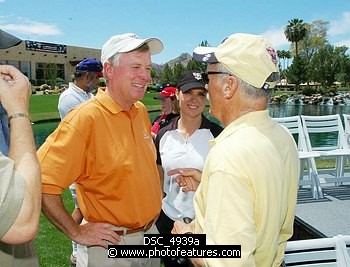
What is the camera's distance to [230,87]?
5.28 ft

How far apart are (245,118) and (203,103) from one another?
1.80 metres

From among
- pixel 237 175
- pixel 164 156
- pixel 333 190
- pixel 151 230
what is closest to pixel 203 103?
pixel 164 156

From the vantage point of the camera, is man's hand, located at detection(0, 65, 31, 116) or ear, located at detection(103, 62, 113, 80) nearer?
man's hand, located at detection(0, 65, 31, 116)

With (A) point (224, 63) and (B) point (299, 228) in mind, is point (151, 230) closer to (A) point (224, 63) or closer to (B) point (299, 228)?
(A) point (224, 63)

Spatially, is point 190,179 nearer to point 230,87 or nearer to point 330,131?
point 230,87

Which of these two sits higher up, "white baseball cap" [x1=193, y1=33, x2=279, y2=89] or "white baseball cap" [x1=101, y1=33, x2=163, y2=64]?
"white baseball cap" [x1=101, y1=33, x2=163, y2=64]

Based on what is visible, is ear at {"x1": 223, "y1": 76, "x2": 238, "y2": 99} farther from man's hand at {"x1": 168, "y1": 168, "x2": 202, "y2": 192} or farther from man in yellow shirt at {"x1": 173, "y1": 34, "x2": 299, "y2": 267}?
man's hand at {"x1": 168, "y1": 168, "x2": 202, "y2": 192}

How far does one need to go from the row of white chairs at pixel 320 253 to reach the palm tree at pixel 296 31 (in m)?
87.0

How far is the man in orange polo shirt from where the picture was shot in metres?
2.02

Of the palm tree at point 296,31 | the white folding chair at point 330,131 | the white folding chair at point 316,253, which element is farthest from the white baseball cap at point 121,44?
the palm tree at point 296,31

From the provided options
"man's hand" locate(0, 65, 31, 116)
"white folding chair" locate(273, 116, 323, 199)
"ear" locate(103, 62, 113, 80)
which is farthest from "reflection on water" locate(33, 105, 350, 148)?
"man's hand" locate(0, 65, 31, 116)

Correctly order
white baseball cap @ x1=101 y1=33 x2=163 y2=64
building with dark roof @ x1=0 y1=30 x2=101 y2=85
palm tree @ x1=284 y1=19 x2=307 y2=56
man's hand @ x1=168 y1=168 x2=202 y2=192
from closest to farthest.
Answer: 1. white baseball cap @ x1=101 y1=33 x2=163 y2=64
2. man's hand @ x1=168 y1=168 x2=202 y2=192
3. building with dark roof @ x1=0 y1=30 x2=101 y2=85
4. palm tree @ x1=284 y1=19 x2=307 y2=56

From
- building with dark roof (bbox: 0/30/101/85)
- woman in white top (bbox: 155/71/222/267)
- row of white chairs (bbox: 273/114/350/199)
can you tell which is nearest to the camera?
woman in white top (bbox: 155/71/222/267)

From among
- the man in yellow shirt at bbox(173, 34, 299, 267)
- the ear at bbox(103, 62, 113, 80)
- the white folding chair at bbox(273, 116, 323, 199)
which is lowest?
the white folding chair at bbox(273, 116, 323, 199)
